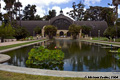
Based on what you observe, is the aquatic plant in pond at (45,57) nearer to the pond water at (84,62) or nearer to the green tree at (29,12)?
the pond water at (84,62)

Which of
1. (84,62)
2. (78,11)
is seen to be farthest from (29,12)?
(84,62)

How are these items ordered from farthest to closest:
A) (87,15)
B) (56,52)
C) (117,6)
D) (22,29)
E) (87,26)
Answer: (87,15) < (87,26) < (22,29) < (117,6) < (56,52)

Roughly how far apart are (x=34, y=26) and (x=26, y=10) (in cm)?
2359

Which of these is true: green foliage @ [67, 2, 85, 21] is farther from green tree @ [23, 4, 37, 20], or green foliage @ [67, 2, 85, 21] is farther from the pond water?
the pond water

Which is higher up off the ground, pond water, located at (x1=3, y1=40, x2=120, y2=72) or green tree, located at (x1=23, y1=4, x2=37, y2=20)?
green tree, located at (x1=23, y1=4, x2=37, y2=20)

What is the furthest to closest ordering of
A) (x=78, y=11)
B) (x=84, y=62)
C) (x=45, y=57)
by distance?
1. (x=78, y=11)
2. (x=84, y=62)
3. (x=45, y=57)

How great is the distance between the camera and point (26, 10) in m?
A: 97.9

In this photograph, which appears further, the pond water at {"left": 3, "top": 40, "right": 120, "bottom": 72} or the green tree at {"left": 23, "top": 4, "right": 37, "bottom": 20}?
the green tree at {"left": 23, "top": 4, "right": 37, "bottom": 20}

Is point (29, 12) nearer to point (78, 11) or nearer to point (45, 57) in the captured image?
point (78, 11)

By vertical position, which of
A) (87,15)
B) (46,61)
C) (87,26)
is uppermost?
(87,15)

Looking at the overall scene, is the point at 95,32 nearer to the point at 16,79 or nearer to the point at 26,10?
the point at 26,10

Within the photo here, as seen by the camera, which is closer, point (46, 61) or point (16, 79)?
point (16, 79)

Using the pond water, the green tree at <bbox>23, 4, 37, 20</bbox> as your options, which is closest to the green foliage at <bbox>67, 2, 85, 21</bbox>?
the green tree at <bbox>23, 4, 37, 20</bbox>

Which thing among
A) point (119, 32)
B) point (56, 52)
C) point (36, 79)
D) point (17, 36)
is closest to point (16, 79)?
point (36, 79)
